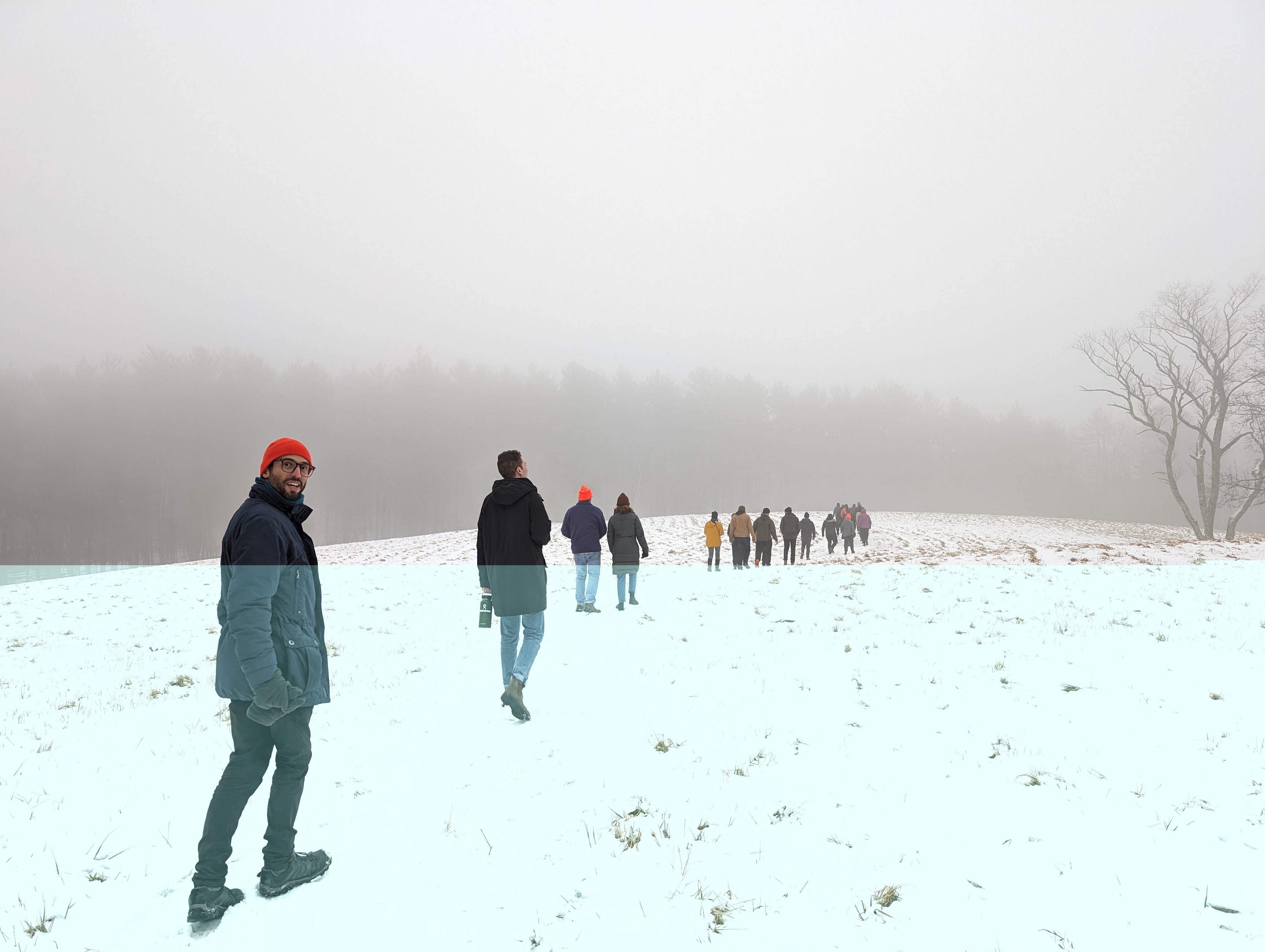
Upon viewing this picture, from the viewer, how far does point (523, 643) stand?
5730 mm

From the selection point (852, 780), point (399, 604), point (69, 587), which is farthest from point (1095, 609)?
point (69, 587)

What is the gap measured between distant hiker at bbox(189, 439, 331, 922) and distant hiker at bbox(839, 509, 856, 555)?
941 inches

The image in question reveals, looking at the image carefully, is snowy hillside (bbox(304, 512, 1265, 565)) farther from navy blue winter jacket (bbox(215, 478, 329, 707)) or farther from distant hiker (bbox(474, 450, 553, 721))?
navy blue winter jacket (bbox(215, 478, 329, 707))

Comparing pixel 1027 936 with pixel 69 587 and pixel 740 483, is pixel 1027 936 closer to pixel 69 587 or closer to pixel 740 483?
pixel 69 587

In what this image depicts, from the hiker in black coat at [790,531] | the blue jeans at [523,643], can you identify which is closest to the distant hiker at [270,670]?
the blue jeans at [523,643]

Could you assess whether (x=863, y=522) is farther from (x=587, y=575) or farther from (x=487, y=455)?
(x=487, y=455)

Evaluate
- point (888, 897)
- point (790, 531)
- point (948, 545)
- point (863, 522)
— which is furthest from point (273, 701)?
point (948, 545)

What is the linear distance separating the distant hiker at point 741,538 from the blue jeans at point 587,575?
27.5 feet

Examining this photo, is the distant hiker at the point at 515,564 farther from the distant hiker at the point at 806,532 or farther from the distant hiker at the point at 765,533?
the distant hiker at the point at 806,532

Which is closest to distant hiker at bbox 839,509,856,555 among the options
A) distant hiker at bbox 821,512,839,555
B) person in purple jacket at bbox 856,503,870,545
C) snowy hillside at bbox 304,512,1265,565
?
distant hiker at bbox 821,512,839,555

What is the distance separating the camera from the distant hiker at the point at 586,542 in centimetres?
1045

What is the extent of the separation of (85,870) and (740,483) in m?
60.9

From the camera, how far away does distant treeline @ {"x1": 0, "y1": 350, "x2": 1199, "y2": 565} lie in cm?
4750

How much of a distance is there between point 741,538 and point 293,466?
16.9 m
